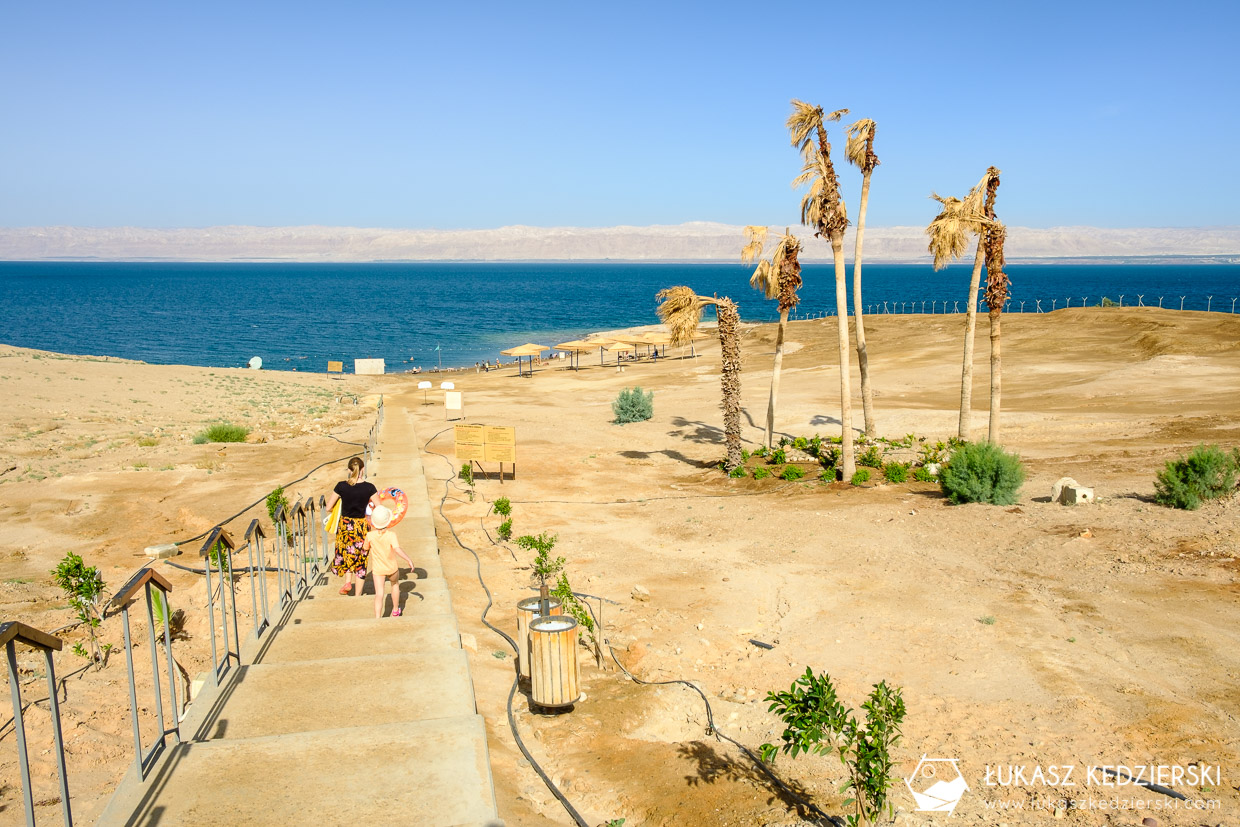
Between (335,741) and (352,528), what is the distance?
14.9ft

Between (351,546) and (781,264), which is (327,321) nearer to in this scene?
(781,264)

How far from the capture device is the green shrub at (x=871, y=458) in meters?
20.0

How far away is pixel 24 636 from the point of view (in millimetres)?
3686

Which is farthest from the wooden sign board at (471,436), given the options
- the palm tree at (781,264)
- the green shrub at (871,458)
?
the green shrub at (871,458)

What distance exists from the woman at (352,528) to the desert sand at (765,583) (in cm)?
155

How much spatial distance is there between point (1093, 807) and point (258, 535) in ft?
24.8

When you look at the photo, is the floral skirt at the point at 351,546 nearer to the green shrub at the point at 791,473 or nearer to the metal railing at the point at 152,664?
the metal railing at the point at 152,664

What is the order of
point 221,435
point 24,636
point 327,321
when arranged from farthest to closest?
point 327,321 < point 221,435 < point 24,636

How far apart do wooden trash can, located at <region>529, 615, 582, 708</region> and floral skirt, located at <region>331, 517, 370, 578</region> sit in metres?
3.02

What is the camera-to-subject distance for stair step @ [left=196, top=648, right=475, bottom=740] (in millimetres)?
5879

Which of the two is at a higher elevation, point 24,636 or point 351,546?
point 24,636

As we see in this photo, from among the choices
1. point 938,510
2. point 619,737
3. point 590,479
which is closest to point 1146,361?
point 938,510

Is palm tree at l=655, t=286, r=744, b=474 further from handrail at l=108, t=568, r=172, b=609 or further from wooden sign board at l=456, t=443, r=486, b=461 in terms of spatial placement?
handrail at l=108, t=568, r=172, b=609

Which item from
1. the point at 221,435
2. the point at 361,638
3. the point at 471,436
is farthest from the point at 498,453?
the point at 361,638
